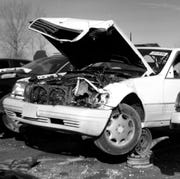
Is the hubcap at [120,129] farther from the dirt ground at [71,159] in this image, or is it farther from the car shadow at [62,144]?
the car shadow at [62,144]

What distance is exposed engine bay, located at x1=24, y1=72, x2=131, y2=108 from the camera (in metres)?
4.90

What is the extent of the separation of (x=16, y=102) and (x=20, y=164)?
1.01 meters

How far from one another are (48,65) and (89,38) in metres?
2.21

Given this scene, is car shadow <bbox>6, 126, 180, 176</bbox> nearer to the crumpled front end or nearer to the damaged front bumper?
the damaged front bumper

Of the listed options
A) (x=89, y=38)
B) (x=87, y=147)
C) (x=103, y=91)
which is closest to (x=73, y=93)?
(x=103, y=91)

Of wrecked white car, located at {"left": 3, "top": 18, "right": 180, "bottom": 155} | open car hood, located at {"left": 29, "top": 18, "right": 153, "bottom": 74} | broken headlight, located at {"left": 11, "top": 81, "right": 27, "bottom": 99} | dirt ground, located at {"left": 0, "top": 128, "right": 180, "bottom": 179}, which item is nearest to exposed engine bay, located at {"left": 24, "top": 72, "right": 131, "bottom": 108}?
wrecked white car, located at {"left": 3, "top": 18, "right": 180, "bottom": 155}

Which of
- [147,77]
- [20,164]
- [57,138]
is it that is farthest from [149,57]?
[20,164]

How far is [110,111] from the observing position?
4801 millimetres

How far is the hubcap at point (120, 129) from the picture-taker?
4.94 meters

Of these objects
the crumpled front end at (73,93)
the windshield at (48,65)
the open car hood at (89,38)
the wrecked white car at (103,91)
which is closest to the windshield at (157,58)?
the wrecked white car at (103,91)

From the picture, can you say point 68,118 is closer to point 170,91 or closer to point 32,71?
point 170,91

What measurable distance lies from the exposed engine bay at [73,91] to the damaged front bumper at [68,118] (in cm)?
14

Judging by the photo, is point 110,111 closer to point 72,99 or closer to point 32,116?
point 72,99

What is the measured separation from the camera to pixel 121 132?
197 inches
